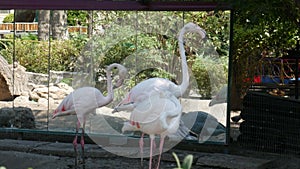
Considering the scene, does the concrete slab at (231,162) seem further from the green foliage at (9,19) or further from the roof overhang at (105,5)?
the green foliage at (9,19)

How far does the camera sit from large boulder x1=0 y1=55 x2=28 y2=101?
32.2ft

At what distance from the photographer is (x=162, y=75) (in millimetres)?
9352

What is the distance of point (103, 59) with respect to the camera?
9.56 m

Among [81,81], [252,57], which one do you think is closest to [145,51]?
[81,81]

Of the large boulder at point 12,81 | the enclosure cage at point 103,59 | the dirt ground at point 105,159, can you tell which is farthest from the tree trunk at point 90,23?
the dirt ground at point 105,159

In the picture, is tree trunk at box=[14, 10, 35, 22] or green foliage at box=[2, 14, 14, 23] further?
green foliage at box=[2, 14, 14, 23]

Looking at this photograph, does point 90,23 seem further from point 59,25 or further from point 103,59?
point 103,59

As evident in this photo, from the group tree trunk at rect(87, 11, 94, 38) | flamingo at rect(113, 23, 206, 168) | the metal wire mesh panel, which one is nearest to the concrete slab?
the metal wire mesh panel

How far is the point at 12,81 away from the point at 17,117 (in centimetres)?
56

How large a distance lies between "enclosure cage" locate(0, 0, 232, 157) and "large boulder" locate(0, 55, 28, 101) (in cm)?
2

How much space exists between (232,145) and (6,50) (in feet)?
12.1

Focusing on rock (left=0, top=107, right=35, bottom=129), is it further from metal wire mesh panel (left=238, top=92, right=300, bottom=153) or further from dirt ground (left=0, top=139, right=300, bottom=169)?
metal wire mesh panel (left=238, top=92, right=300, bottom=153)

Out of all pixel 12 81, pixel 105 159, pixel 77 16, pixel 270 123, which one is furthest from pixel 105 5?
pixel 270 123

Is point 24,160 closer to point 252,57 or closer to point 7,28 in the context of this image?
point 7,28
